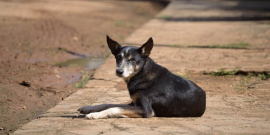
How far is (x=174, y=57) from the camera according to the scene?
11.0m

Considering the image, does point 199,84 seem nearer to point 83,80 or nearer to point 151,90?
point 83,80

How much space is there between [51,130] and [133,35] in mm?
9605

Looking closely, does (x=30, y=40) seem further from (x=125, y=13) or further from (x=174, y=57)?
(x=125, y=13)

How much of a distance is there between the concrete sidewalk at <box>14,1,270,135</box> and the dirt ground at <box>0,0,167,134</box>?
54cm

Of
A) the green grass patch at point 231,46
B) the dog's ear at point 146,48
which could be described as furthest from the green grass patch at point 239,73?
the dog's ear at point 146,48

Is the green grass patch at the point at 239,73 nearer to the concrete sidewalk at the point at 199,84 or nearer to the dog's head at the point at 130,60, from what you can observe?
the concrete sidewalk at the point at 199,84

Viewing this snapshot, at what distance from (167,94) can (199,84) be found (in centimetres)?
244

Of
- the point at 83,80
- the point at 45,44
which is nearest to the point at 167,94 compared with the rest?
the point at 83,80

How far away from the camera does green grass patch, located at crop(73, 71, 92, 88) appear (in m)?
8.52

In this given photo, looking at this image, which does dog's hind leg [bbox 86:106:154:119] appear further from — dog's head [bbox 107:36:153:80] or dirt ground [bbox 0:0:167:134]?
dirt ground [bbox 0:0:167:134]

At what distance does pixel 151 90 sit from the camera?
5965 mm

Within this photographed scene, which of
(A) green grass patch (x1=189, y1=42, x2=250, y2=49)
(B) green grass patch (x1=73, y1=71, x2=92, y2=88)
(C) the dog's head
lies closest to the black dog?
(C) the dog's head

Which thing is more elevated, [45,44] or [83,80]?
[45,44]

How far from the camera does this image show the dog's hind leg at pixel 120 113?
18.9 ft
